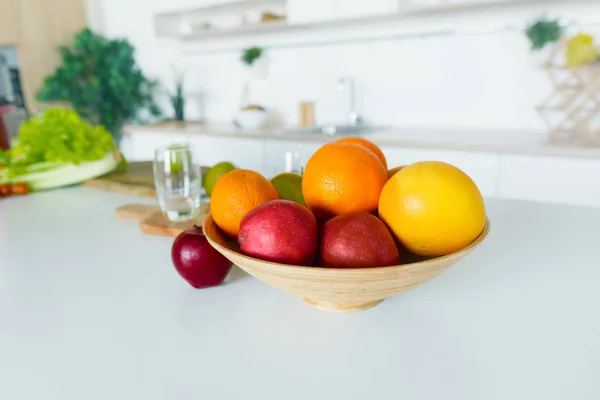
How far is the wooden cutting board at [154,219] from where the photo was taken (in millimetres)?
890

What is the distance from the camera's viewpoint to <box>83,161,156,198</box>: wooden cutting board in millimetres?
1271

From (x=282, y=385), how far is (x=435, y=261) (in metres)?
0.19

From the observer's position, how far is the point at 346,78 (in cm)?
274

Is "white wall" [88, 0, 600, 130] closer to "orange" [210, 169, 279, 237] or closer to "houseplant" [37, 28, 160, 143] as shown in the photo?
"houseplant" [37, 28, 160, 143]

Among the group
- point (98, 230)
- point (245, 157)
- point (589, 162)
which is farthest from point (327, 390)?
point (245, 157)

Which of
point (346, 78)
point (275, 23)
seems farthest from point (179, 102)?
point (346, 78)

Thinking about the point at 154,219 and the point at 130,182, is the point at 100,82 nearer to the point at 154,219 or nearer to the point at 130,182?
the point at 130,182

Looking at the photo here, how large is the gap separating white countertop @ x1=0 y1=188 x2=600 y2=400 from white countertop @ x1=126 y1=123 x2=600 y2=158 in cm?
106

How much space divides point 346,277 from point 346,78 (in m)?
2.41

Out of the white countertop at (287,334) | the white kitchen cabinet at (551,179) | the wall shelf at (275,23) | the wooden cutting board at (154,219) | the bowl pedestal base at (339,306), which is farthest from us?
the wall shelf at (275,23)

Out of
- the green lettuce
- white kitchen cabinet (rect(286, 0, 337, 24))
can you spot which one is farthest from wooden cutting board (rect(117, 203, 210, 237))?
white kitchen cabinet (rect(286, 0, 337, 24))

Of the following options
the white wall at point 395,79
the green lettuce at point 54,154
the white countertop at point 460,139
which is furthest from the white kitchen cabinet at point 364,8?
the green lettuce at point 54,154

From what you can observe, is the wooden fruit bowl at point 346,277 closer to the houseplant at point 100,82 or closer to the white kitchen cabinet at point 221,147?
the white kitchen cabinet at point 221,147

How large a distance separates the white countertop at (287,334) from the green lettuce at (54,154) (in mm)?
613
